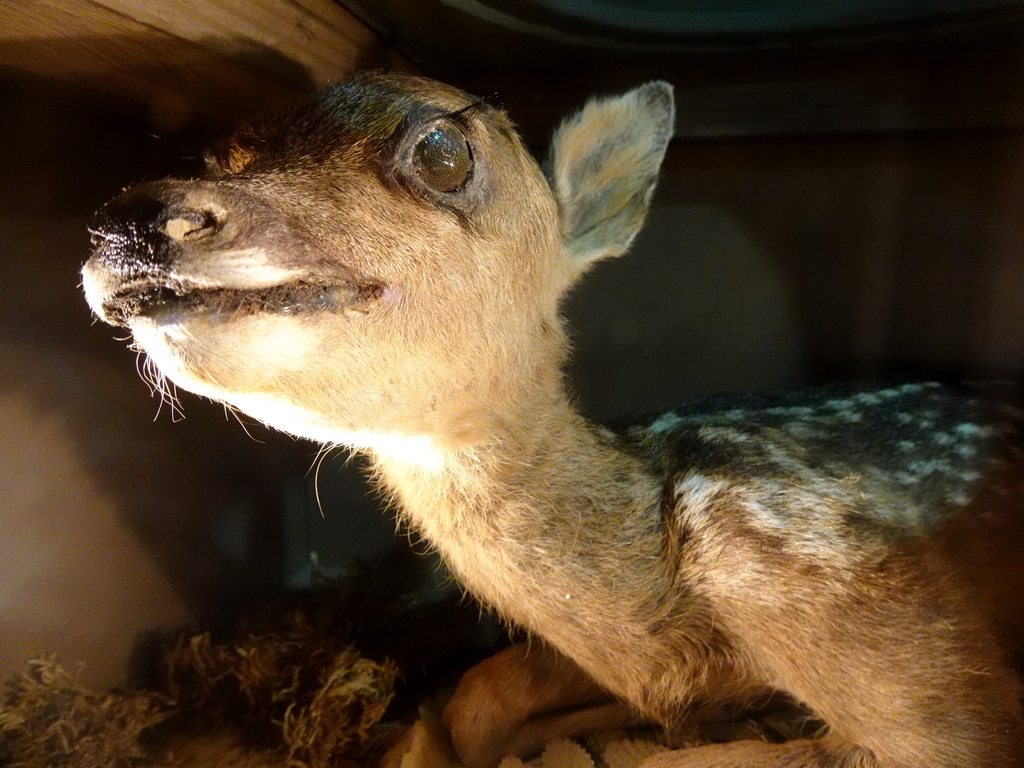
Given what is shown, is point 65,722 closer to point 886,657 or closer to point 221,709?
point 221,709

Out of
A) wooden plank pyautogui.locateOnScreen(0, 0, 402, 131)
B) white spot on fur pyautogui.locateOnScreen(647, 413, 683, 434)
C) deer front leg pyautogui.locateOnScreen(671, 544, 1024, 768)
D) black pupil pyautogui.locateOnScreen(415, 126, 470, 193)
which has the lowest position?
deer front leg pyautogui.locateOnScreen(671, 544, 1024, 768)

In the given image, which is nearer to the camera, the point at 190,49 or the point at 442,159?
the point at 442,159

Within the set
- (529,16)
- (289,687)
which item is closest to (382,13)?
(529,16)

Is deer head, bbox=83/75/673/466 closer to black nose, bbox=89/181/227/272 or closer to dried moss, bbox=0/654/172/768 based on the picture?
black nose, bbox=89/181/227/272

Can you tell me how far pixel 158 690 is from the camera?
1.44 meters

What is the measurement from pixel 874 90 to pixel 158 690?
213 centimetres

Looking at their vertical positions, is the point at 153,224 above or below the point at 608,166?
below

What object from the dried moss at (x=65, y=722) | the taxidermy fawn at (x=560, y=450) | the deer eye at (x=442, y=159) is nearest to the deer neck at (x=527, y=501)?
the taxidermy fawn at (x=560, y=450)

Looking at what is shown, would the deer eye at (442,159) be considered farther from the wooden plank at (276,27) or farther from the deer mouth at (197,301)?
the wooden plank at (276,27)

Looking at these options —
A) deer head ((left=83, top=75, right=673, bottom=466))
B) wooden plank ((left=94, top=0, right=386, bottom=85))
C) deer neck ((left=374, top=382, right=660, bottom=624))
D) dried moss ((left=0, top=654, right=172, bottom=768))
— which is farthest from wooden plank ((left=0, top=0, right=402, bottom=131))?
dried moss ((left=0, top=654, right=172, bottom=768))

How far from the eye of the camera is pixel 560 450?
4.26ft

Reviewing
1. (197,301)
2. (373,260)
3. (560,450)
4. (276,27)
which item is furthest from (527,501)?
(276,27)

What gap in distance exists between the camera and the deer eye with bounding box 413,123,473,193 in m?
1.03

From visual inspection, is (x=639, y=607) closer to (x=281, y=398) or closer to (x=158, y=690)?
(x=281, y=398)
